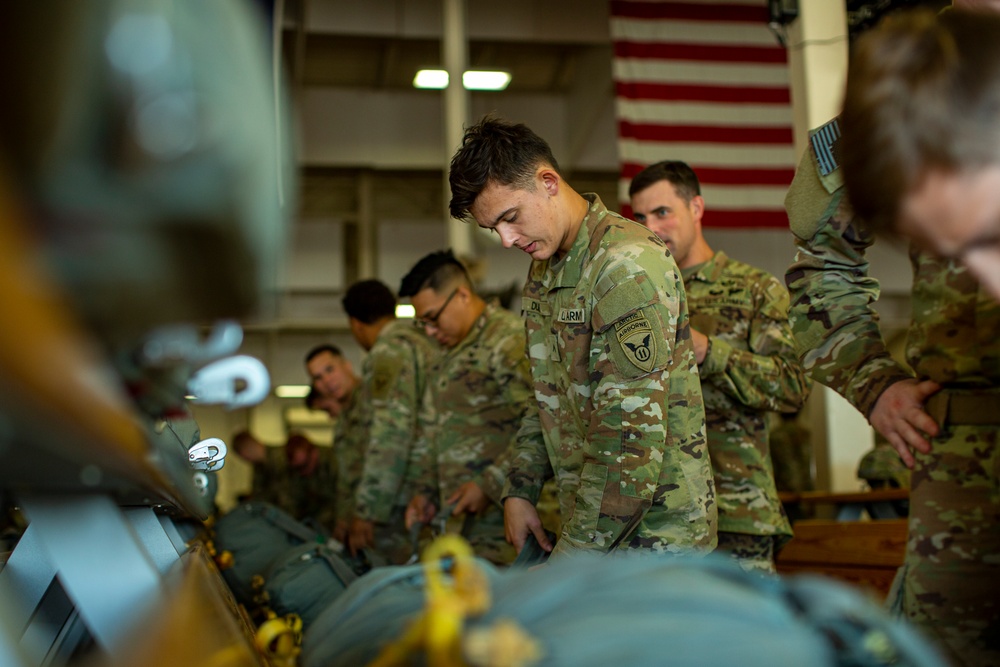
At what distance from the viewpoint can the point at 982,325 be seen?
4.76ft

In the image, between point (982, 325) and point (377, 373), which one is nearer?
point (982, 325)

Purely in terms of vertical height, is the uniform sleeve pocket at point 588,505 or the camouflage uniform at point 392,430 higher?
the uniform sleeve pocket at point 588,505

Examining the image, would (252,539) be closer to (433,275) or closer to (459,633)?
(433,275)

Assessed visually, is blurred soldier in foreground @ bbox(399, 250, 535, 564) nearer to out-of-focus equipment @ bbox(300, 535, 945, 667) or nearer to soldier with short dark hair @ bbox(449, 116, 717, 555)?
soldier with short dark hair @ bbox(449, 116, 717, 555)

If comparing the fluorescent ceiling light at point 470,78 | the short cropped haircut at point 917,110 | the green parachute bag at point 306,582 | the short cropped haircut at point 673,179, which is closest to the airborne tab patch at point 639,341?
the short cropped haircut at point 917,110

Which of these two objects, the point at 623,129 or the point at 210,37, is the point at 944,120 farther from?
the point at 623,129

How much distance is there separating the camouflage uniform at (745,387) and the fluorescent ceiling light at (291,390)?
1321 centimetres

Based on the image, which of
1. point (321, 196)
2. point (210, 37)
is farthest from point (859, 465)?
point (321, 196)

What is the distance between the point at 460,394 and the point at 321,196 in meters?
10.7

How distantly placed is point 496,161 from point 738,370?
2.95 feet

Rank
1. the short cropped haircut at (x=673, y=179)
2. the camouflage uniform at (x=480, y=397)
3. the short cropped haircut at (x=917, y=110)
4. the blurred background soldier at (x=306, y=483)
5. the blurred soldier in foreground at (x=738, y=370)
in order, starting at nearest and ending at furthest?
the short cropped haircut at (x=917, y=110) < the blurred soldier in foreground at (x=738, y=370) < the short cropped haircut at (x=673, y=179) < the camouflage uniform at (x=480, y=397) < the blurred background soldier at (x=306, y=483)

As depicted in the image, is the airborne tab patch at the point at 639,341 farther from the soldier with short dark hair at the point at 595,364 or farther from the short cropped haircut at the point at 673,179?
the short cropped haircut at the point at 673,179

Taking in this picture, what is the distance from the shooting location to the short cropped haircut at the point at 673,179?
2.99 m

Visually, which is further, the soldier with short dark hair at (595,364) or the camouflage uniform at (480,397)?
the camouflage uniform at (480,397)
